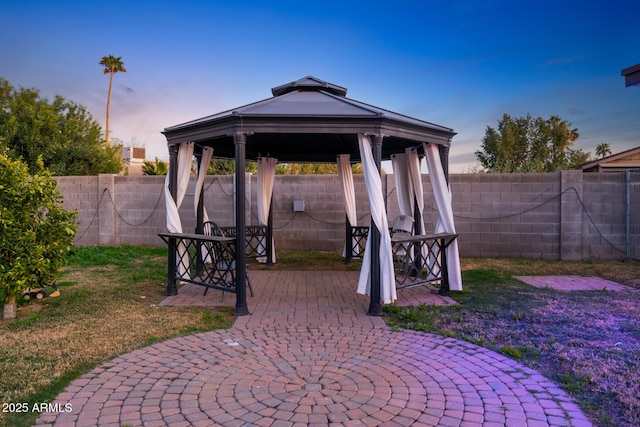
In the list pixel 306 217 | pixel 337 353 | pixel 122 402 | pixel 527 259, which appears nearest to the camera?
pixel 122 402

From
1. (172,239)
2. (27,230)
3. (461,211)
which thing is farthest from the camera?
(461,211)

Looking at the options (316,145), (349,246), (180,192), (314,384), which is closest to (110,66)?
(316,145)

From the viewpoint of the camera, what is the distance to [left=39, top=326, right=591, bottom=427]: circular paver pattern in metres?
2.39

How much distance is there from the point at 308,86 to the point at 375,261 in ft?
9.87

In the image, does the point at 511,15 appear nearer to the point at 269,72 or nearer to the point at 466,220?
the point at 466,220

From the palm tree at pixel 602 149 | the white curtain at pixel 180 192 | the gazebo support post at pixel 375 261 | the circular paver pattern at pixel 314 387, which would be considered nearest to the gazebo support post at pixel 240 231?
the circular paver pattern at pixel 314 387

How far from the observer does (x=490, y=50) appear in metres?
9.71

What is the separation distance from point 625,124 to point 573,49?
492 cm

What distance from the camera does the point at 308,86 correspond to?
619 cm

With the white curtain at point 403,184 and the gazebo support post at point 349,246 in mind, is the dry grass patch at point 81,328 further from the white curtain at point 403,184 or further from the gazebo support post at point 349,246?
the white curtain at point 403,184

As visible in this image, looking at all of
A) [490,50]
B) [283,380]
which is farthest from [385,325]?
[490,50]

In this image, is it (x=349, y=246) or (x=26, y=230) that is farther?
(x=349, y=246)

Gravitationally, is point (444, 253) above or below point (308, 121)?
below

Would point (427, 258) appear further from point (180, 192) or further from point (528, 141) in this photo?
point (528, 141)
